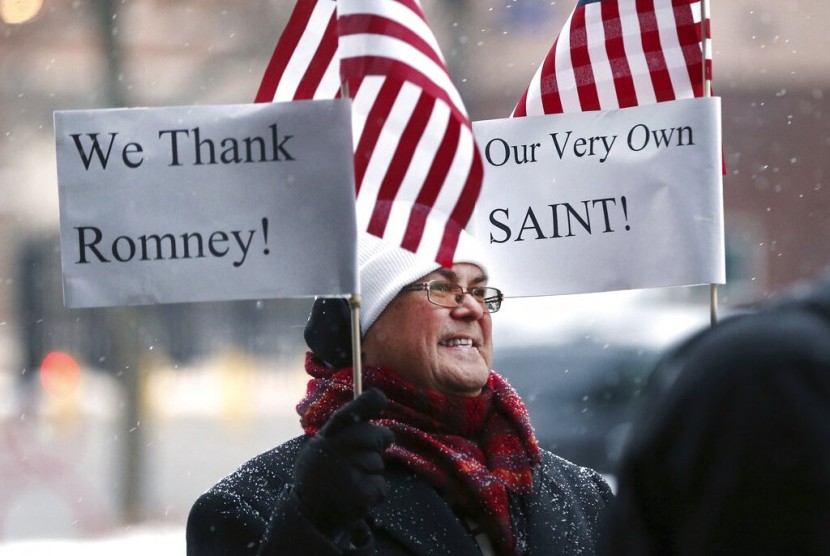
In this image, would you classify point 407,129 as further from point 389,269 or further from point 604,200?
point 604,200

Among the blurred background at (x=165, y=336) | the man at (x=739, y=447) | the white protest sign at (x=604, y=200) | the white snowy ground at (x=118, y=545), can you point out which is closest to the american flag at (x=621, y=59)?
the white protest sign at (x=604, y=200)

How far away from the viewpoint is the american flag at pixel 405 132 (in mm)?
2969

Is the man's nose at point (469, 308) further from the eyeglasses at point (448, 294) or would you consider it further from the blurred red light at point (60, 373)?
the blurred red light at point (60, 373)

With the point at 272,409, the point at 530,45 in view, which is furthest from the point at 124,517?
the point at 530,45

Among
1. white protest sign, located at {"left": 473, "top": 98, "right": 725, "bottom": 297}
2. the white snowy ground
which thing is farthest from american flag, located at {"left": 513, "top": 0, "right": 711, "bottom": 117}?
the white snowy ground

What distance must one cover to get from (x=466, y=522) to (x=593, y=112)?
3.60ft

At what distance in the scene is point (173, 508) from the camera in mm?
9953

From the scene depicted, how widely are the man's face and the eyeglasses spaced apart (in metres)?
0.01

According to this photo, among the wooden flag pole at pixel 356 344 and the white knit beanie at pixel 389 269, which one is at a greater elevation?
the white knit beanie at pixel 389 269

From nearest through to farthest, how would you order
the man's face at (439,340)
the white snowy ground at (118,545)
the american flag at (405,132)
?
the american flag at (405,132) < the man's face at (439,340) < the white snowy ground at (118,545)

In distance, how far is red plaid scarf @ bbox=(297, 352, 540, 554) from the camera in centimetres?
312

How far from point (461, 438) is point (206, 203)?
Answer: 86cm

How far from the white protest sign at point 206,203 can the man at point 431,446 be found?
1.14 ft

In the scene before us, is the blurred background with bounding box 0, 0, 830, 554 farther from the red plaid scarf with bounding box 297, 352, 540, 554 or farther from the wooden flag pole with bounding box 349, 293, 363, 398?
the wooden flag pole with bounding box 349, 293, 363, 398
